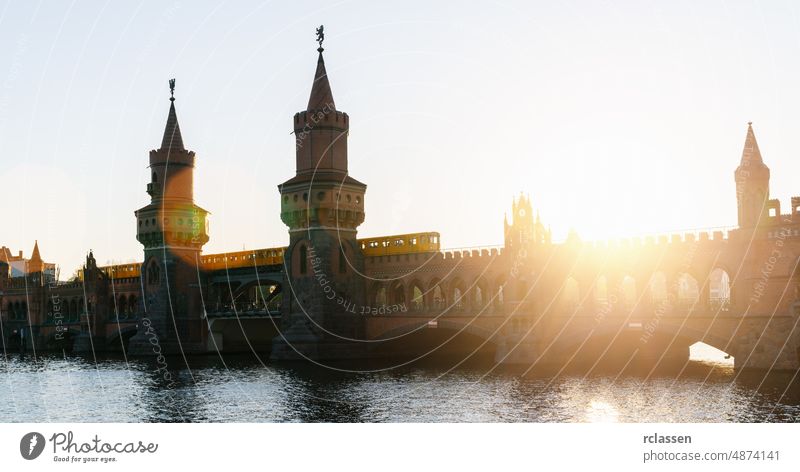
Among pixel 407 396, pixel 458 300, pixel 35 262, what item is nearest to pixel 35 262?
pixel 35 262

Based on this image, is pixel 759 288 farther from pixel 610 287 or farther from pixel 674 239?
pixel 610 287

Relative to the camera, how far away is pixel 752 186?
45938 millimetres

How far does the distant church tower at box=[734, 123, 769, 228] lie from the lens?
45719 mm

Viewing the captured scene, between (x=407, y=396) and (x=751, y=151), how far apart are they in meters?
23.2

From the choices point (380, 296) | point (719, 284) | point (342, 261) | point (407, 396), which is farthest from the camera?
point (719, 284)

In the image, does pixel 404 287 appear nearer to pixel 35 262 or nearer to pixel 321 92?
pixel 321 92

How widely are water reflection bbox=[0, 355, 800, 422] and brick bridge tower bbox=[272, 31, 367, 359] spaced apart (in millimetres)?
7328

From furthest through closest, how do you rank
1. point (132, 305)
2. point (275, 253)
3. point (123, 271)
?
point (123, 271) < point (132, 305) < point (275, 253)

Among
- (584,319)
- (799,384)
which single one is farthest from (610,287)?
(799,384)

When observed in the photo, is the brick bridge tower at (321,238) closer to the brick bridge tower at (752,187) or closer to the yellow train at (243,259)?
the yellow train at (243,259)

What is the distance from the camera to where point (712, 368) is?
161 ft

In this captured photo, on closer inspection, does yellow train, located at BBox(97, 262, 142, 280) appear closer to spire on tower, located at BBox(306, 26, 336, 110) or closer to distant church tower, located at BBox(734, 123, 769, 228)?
spire on tower, located at BBox(306, 26, 336, 110)
